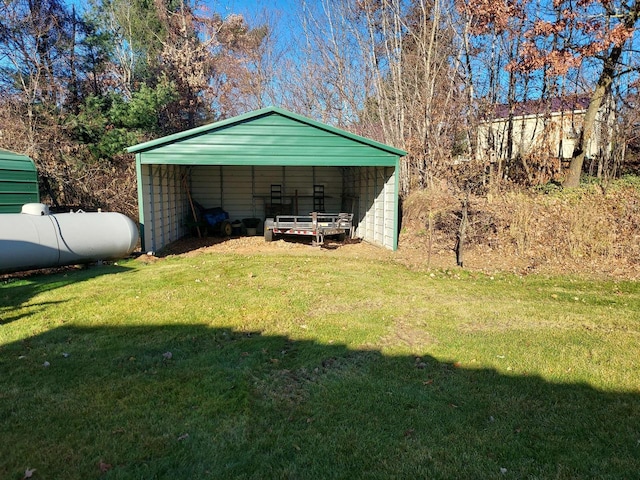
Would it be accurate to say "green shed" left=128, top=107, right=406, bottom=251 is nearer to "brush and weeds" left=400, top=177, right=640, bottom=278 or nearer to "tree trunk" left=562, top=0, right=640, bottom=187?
"brush and weeds" left=400, top=177, right=640, bottom=278

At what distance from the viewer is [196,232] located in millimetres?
17688

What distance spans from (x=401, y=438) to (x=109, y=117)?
59.6 feet

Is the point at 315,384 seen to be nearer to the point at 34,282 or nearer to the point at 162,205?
the point at 34,282

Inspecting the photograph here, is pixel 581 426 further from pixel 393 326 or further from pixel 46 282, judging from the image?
pixel 46 282

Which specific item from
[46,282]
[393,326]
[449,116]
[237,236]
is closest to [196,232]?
[237,236]

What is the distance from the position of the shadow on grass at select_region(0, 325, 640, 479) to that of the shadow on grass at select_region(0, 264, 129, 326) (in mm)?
1787

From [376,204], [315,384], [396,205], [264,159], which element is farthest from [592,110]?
[315,384]

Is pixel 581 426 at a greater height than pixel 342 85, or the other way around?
pixel 342 85

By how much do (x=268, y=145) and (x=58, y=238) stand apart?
590 cm

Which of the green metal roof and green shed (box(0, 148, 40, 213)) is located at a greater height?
the green metal roof

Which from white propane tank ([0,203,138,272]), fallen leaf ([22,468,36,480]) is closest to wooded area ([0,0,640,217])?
white propane tank ([0,203,138,272])

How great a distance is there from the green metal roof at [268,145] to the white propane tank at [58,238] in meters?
2.44

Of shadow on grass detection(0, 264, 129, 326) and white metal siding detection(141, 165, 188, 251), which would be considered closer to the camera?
shadow on grass detection(0, 264, 129, 326)

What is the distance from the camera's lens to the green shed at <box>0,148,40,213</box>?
416 inches
